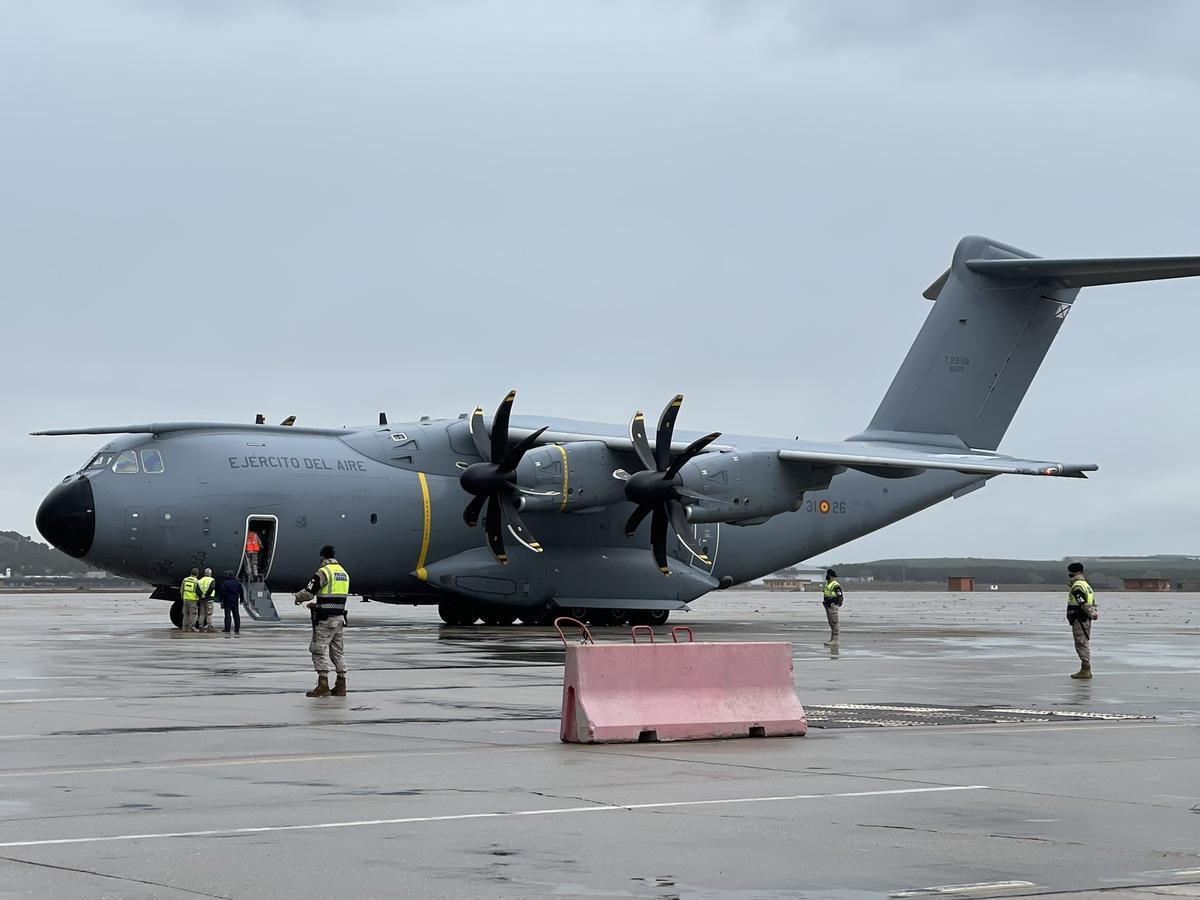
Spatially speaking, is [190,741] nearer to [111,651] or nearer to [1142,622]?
[111,651]

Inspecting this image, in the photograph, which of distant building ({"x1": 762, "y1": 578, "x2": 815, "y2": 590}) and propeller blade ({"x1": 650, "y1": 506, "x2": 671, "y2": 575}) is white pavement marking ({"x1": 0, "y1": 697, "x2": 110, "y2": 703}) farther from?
distant building ({"x1": 762, "y1": 578, "x2": 815, "y2": 590})

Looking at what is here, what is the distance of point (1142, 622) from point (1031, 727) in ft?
110

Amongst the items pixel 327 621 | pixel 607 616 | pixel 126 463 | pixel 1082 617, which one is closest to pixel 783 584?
pixel 607 616

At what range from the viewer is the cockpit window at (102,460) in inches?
1240

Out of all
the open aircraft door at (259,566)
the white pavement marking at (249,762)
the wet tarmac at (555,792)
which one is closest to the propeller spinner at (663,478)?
the open aircraft door at (259,566)

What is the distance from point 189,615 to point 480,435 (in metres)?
6.93

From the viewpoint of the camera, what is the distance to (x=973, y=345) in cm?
3900

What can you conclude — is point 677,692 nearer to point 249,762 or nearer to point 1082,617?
point 249,762

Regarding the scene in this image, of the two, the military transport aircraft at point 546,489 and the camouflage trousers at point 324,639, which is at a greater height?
the military transport aircraft at point 546,489

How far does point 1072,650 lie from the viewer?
2847 cm

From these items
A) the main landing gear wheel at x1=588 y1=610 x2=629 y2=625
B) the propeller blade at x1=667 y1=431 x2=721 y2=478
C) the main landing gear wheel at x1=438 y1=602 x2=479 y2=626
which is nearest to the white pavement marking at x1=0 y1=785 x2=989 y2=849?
the propeller blade at x1=667 y1=431 x2=721 y2=478

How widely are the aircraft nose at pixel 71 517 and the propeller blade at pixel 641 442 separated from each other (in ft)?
34.5

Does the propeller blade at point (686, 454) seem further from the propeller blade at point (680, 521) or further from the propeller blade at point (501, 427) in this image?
the propeller blade at point (501, 427)

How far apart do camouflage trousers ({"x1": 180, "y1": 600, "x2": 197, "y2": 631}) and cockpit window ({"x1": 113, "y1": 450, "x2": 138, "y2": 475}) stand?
2.77 meters
